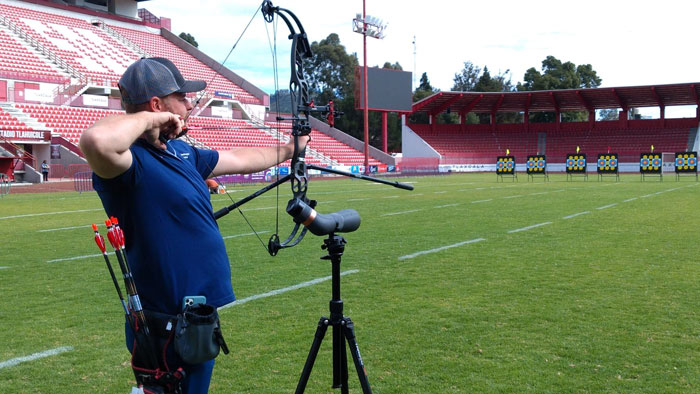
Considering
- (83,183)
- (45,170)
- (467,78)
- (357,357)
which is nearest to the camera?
(357,357)

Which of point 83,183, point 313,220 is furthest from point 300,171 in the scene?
point 83,183

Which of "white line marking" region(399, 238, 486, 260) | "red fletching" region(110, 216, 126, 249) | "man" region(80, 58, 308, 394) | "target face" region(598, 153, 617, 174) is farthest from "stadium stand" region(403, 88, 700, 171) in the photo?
"red fletching" region(110, 216, 126, 249)

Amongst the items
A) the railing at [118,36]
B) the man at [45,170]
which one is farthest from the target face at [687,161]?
the railing at [118,36]

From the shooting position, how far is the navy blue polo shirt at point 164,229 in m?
2.08

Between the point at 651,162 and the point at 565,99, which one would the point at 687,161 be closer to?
the point at 651,162

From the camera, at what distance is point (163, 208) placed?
6.87 ft

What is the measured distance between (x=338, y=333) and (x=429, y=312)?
9.14 feet

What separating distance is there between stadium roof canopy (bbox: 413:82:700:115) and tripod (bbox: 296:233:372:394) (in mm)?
48500

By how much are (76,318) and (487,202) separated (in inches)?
526

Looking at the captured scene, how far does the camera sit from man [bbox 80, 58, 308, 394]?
2.07 metres

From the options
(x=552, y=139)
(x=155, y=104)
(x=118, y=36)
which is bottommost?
(x=155, y=104)

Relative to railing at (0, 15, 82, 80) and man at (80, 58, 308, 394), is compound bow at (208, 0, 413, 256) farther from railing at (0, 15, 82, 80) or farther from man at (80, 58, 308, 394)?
railing at (0, 15, 82, 80)

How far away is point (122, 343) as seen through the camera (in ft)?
15.4

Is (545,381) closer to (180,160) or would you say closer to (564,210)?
(180,160)
